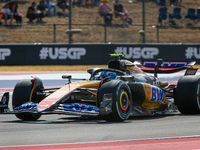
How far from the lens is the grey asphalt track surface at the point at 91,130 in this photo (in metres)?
5.78

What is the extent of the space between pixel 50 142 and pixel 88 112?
1741mm

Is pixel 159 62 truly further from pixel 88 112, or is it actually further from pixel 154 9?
pixel 154 9

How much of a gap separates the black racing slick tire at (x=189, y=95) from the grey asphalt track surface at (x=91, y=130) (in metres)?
0.40

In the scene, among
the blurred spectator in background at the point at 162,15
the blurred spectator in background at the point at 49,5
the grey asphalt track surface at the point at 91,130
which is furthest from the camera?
the blurred spectator in background at the point at 162,15

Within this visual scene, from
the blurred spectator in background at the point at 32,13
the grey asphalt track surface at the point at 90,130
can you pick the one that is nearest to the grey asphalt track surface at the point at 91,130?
the grey asphalt track surface at the point at 90,130

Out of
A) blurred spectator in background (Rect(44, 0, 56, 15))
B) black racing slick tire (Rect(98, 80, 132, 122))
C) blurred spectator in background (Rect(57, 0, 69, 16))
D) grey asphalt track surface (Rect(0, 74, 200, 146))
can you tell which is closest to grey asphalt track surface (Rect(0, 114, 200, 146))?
grey asphalt track surface (Rect(0, 74, 200, 146))

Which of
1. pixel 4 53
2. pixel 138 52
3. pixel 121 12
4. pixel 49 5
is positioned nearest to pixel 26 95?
pixel 4 53

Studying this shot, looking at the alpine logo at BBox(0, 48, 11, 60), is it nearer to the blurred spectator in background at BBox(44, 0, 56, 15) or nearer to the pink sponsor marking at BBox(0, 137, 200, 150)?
the blurred spectator in background at BBox(44, 0, 56, 15)

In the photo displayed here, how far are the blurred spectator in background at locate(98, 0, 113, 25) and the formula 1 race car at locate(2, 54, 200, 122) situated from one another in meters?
16.3

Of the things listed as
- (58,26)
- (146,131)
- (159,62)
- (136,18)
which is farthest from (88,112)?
(136,18)

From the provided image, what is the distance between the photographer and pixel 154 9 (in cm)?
2795

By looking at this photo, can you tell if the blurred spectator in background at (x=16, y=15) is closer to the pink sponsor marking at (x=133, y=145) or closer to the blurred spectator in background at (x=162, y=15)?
the blurred spectator in background at (x=162, y=15)

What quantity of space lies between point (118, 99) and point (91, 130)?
3.35 feet

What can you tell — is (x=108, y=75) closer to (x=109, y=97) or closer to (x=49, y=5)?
(x=109, y=97)
